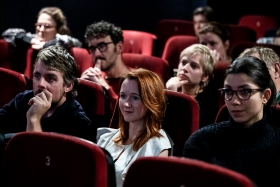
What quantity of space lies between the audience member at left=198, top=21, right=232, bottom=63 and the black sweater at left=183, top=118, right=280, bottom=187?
8.64 ft

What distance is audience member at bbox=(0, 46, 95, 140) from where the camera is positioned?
3248 millimetres

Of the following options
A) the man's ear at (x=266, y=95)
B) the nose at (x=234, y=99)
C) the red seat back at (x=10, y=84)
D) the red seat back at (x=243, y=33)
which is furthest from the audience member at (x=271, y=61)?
the red seat back at (x=243, y=33)

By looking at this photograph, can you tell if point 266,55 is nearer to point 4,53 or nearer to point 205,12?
point 4,53

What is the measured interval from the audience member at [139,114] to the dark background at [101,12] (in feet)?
11.5

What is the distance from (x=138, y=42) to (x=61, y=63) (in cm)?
275

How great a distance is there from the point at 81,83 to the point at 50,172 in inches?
55.7

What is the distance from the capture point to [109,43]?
4762 millimetres

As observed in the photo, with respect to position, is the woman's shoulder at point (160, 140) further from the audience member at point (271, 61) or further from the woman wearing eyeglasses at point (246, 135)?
the audience member at point (271, 61)

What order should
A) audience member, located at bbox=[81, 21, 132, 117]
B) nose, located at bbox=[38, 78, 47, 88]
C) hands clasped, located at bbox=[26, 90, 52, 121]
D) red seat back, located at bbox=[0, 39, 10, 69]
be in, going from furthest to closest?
red seat back, located at bbox=[0, 39, 10, 69] < audience member, located at bbox=[81, 21, 132, 117] < nose, located at bbox=[38, 78, 47, 88] < hands clasped, located at bbox=[26, 90, 52, 121]

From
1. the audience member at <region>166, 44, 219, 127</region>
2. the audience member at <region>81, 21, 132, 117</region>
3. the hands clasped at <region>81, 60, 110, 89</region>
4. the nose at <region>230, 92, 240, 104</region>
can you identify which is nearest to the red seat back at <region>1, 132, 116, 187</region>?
the nose at <region>230, 92, 240, 104</region>

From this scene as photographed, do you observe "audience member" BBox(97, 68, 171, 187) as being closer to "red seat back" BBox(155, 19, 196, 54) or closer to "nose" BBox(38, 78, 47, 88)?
"nose" BBox(38, 78, 47, 88)

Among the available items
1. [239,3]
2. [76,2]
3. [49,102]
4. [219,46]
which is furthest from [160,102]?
[239,3]

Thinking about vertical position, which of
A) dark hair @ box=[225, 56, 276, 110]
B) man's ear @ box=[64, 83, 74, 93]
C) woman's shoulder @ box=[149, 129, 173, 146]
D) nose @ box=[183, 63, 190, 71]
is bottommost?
woman's shoulder @ box=[149, 129, 173, 146]

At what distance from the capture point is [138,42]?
6.08 metres
